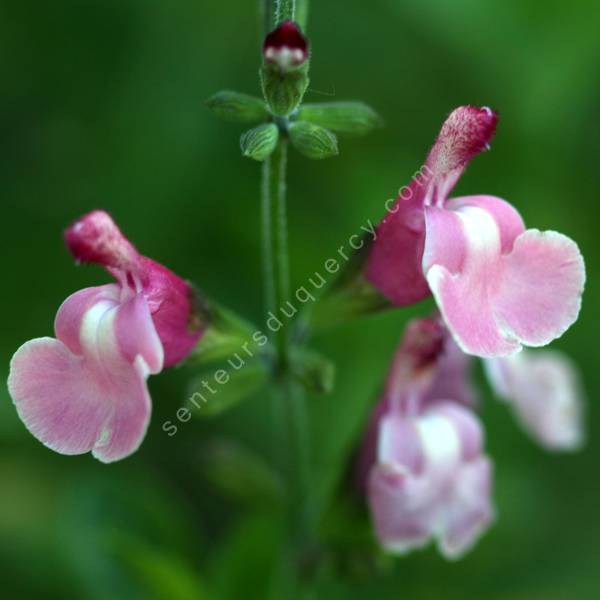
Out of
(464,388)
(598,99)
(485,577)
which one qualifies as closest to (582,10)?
(598,99)

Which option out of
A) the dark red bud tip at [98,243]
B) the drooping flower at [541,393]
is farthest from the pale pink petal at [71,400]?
the drooping flower at [541,393]

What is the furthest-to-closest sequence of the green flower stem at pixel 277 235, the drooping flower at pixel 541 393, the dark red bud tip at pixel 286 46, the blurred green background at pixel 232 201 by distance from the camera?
the blurred green background at pixel 232 201, the drooping flower at pixel 541 393, the green flower stem at pixel 277 235, the dark red bud tip at pixel 286 46

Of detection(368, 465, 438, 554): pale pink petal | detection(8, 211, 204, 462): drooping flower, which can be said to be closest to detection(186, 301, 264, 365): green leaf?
detection(8, 211, 204, 462): drooping flower

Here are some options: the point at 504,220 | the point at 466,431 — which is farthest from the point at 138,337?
the point at 466,431

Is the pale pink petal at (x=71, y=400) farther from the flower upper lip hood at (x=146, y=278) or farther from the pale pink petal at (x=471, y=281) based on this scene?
the pale pink petal at (x=471, y=281)

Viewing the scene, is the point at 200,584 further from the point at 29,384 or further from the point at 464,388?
Answer: the point at 29,384
